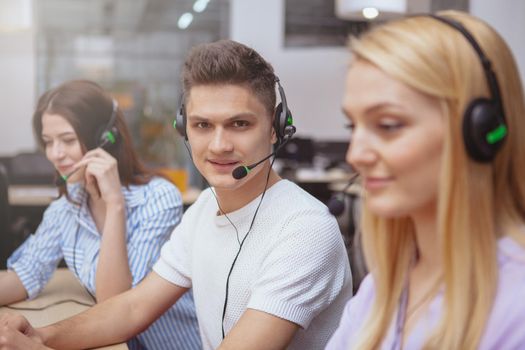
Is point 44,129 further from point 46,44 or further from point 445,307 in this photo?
point 46,44

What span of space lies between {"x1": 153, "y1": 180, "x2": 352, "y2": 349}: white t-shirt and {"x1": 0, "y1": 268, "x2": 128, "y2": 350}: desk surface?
0.23 metres

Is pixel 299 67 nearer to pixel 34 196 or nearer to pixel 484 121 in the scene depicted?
pixel 34 196

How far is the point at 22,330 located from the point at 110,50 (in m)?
5.94

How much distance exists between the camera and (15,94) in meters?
6.82

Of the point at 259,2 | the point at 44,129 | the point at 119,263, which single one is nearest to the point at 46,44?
the point at 259,2

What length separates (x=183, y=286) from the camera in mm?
1534

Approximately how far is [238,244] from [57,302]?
65 cm

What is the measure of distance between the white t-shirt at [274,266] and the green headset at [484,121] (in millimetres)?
563

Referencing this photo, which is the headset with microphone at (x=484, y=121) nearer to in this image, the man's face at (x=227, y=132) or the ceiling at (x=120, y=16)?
the man's face at (x=227, y=132)

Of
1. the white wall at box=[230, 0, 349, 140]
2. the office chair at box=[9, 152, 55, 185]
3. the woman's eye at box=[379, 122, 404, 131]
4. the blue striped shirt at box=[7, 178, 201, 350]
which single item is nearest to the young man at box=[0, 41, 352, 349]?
the blue striped shirt at box=[7, 178, 201, 350]

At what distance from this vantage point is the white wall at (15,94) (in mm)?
6816

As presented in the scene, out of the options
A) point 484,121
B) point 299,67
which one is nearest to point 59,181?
point 484,121

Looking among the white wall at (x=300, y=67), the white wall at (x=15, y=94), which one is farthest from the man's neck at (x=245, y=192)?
the white wall at (x=15, y=94)

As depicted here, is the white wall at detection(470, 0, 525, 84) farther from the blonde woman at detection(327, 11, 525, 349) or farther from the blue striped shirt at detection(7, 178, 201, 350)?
the blonde woman at detection(327, 11, 525, 349)
